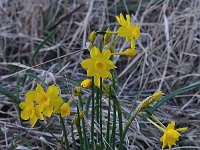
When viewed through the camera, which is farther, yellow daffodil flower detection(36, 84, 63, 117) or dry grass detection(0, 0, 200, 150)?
dry grass detection(0, 0, 200, 150)

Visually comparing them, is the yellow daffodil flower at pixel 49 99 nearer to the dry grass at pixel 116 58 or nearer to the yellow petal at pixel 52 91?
the yellow petal at pixel 52 91

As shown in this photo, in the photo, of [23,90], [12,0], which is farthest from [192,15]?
[12,0]

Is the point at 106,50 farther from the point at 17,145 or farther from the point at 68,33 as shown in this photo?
the point at 68,33

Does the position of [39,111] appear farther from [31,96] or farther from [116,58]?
[116,58]

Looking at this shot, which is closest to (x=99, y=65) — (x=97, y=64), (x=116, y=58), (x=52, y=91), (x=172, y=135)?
(x=97, y=64)

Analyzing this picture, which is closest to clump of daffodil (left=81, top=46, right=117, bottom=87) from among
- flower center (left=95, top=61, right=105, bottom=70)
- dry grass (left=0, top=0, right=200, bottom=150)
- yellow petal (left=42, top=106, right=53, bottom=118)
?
flower center (left=95, top=61, right=105, bottom=70)

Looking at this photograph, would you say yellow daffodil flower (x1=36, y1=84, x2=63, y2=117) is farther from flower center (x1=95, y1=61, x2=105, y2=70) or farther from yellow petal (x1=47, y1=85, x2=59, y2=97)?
flower center (x1=95, y1=61, x2=105, y2=70)

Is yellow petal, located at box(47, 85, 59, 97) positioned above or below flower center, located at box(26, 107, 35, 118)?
above
